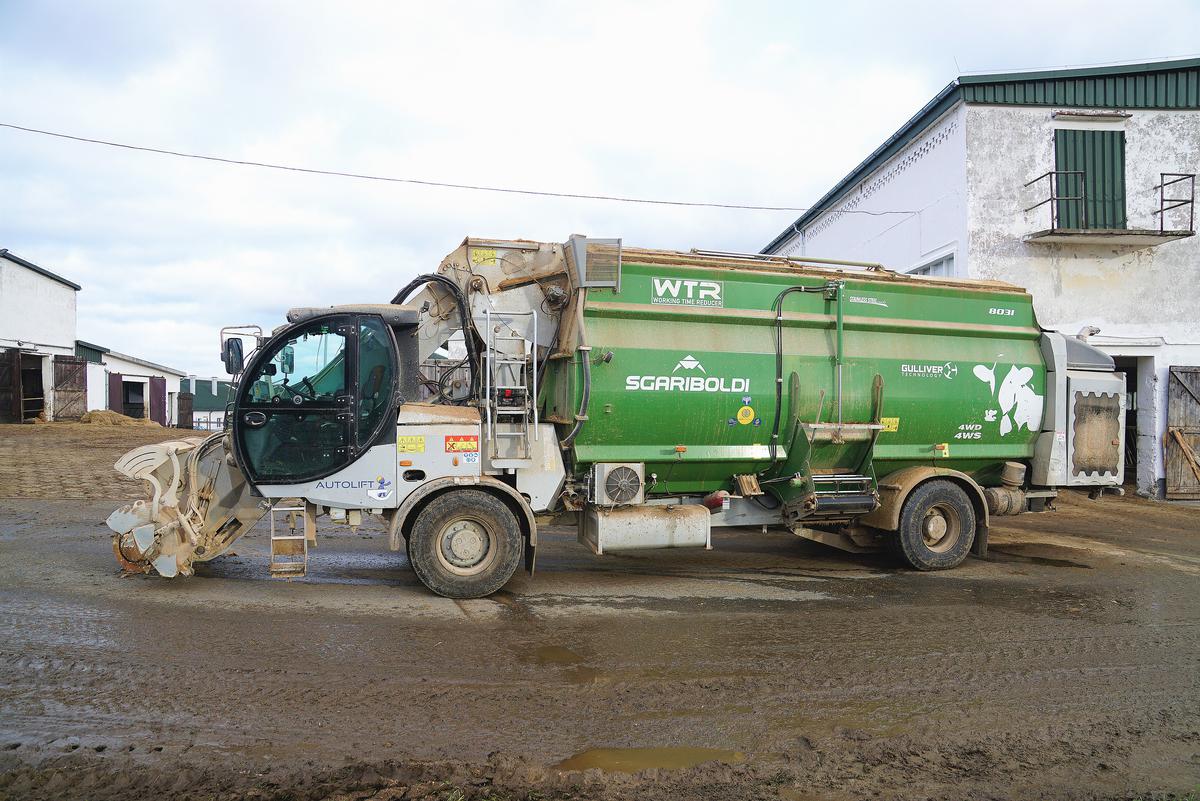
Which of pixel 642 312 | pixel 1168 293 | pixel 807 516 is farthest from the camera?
pixel 1168 293

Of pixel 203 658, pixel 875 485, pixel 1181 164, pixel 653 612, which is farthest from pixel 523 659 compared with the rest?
pixel 1181 164

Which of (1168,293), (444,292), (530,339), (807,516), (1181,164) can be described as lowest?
(807,516)

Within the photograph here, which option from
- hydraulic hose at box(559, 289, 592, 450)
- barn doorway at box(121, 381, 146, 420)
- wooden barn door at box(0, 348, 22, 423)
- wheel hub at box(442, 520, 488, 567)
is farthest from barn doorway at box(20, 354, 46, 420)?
hydraulic hose at box(559, 289, 592, 450)

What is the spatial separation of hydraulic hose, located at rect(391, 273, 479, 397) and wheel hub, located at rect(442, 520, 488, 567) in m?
1.39

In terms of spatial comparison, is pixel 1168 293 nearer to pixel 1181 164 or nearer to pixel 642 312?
pixel 1181 164

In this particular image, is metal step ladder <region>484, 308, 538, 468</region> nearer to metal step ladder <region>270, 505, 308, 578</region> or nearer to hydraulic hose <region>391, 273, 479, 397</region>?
hydraulic hose <region>391, 273, 479, 397</region>

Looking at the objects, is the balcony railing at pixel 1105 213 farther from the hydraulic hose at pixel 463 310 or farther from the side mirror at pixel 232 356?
the side mirror at pixel 232 356

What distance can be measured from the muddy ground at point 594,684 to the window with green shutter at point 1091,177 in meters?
8.27

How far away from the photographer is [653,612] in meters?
6.54

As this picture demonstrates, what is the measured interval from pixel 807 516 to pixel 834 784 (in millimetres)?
4505

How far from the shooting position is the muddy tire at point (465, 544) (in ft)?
22.0

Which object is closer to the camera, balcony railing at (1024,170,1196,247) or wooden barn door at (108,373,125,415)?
balcony railing at (1024,170,1196,247)

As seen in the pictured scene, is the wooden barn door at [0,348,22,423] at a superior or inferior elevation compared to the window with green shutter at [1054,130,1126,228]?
inferior

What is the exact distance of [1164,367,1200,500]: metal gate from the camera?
46.7ft
